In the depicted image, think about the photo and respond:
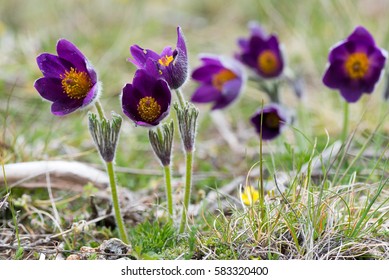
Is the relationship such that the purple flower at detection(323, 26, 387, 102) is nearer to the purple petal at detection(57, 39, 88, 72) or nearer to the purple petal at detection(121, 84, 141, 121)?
the purple petal at detection(121, 84, 141, 121)

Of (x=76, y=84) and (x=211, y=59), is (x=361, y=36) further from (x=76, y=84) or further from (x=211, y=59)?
(x=76, y=84)

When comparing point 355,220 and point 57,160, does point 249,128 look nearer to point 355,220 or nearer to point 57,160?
point 57,160

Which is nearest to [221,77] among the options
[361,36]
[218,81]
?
[218,81]

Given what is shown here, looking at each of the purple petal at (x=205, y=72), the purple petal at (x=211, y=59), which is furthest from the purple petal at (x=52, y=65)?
the purple petal at (x=205, y=72)

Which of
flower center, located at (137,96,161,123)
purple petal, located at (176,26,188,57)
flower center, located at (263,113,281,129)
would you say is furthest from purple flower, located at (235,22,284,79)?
flower center, located at (137,96,161,123)

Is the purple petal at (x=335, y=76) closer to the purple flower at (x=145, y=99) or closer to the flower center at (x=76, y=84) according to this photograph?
the purple flower at (x=145, y=99)

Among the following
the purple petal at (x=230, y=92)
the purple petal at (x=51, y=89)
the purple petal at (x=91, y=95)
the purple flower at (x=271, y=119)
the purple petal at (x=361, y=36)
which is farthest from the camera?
the purple petal at (x=230, y=92)
